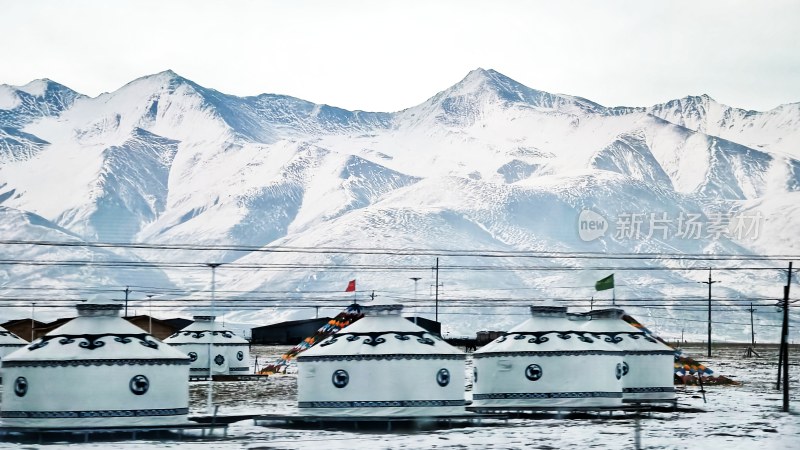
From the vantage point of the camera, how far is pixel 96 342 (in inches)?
1831

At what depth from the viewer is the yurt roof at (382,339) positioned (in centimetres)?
5075

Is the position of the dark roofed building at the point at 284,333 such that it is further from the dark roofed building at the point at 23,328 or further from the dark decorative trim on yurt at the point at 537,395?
the dark decorative trim on yurt at the point at 537,395

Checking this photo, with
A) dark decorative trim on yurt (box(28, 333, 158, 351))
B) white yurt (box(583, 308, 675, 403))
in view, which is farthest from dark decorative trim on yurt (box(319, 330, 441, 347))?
white yurt (box(583, 308, 675, 403))

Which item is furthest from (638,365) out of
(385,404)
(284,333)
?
(284,333)

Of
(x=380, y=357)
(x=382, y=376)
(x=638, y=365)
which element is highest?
(x=380, y=357)

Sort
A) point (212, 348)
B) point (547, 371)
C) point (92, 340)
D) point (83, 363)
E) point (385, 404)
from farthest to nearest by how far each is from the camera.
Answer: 1. point (212, 348)
2. point (547, 371)
3. point (385, 404)
4. point (92, 340)
5. point (83, 363)

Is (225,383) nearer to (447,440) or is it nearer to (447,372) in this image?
(447,372)

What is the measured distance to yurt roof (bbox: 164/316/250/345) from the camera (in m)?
82.0

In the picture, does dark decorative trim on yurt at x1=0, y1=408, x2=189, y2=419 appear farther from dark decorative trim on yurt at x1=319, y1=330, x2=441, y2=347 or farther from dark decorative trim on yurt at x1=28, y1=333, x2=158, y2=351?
dark decorative trim on yurt at x1=319, y1=330, x2=441, y2=347

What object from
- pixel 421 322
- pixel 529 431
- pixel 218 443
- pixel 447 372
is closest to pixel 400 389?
pixel 447 372

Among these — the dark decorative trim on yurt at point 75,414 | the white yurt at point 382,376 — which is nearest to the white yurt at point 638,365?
the white yurt at point 382,376

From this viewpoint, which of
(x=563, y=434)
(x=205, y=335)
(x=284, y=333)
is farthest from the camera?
(x=284, y=333)

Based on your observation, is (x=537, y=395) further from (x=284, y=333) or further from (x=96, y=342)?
(x=284, y=333)

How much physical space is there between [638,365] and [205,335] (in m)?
30.7
